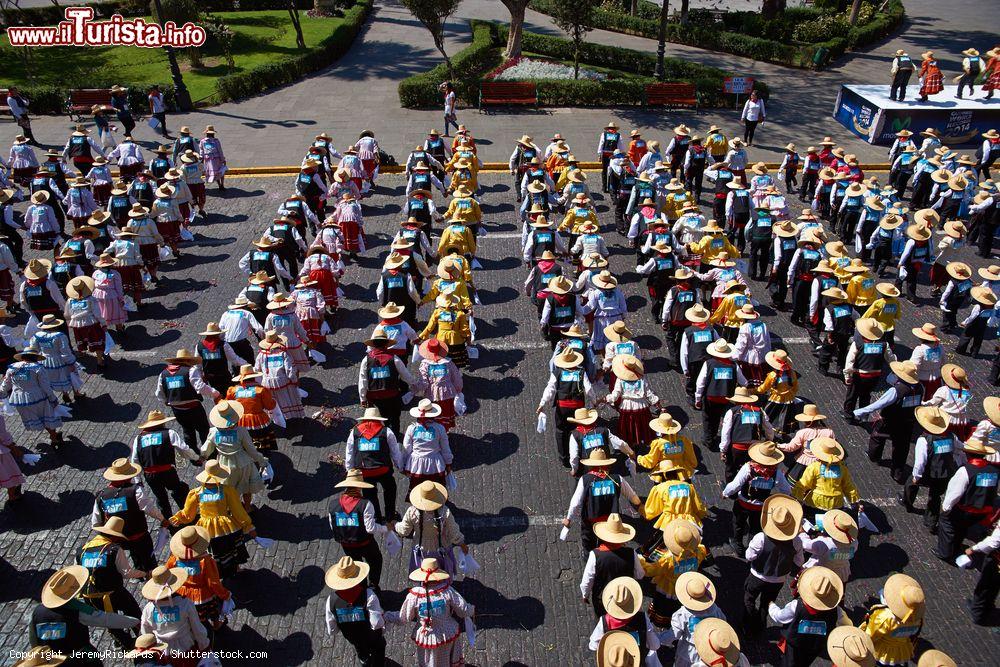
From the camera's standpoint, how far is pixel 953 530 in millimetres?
9062

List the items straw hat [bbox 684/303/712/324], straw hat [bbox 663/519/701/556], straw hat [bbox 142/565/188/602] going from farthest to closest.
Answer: straw hat [bbox 684/303/712/324] < straw hat [bbox 663/519/701/556] < straw hat [bbox 142/565/188/602]

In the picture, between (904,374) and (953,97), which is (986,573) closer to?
(904,374)

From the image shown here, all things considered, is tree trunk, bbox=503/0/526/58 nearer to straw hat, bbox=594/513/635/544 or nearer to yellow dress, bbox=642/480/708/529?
yellow dress, bbox=642/480/708/529

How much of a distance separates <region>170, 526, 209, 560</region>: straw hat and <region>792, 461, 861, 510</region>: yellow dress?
23.7 ft

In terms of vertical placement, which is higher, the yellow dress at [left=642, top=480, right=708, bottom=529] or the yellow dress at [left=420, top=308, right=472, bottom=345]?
the yellow dress at [left=420, top=308, right=472, bottom=345]

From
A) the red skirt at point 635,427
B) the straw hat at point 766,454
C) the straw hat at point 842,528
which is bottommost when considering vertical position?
the red skirt at point 635,427

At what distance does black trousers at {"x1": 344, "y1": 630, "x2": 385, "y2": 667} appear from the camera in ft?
24.5

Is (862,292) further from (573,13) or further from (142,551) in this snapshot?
(573,13)

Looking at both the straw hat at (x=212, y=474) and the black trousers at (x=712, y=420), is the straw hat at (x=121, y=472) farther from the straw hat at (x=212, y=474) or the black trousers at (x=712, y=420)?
the black trousers at (x=712, y=420)

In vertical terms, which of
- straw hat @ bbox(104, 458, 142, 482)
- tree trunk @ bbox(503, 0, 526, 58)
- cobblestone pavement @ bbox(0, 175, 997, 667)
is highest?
tree trunk @ bbox(503, 0, 526, 58)

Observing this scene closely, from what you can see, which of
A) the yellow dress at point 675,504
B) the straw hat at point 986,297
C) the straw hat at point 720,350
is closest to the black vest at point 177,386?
the yellow dress at point 675,504

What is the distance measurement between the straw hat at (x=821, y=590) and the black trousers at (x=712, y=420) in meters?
4.06

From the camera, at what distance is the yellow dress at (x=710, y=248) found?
45.5ft

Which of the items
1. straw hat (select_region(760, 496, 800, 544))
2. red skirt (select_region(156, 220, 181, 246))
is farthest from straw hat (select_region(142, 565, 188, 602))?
red skirt (select_region(156, 220, 181, 246))
